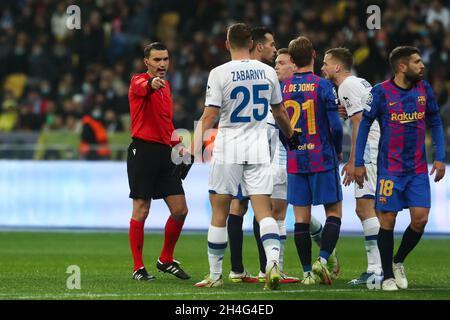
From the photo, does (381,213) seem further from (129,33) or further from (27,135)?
(129,33)

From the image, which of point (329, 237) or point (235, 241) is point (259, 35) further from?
point (329, 237)

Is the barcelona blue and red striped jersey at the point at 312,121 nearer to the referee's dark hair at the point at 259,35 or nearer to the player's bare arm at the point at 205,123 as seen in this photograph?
Result: the referee's dark hair at the point at 259,35

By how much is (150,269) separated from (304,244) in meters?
2.45

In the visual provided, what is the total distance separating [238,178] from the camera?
Result: 33.6ft

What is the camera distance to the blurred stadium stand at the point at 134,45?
21.9 metres

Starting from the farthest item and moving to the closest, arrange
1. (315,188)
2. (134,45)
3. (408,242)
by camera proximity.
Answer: (134,45), (315,188), (408,242)

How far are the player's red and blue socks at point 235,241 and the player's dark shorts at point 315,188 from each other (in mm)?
768

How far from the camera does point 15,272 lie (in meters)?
12.1

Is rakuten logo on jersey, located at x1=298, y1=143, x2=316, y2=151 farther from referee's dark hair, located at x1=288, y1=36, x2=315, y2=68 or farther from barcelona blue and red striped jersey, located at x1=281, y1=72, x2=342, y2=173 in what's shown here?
referee's dark hair, located at x1=288, y1=36, x2=315, y2=68

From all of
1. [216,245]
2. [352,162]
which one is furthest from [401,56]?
[216,245]

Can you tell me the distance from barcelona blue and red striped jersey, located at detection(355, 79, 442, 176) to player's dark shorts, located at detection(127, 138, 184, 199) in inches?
85.4
